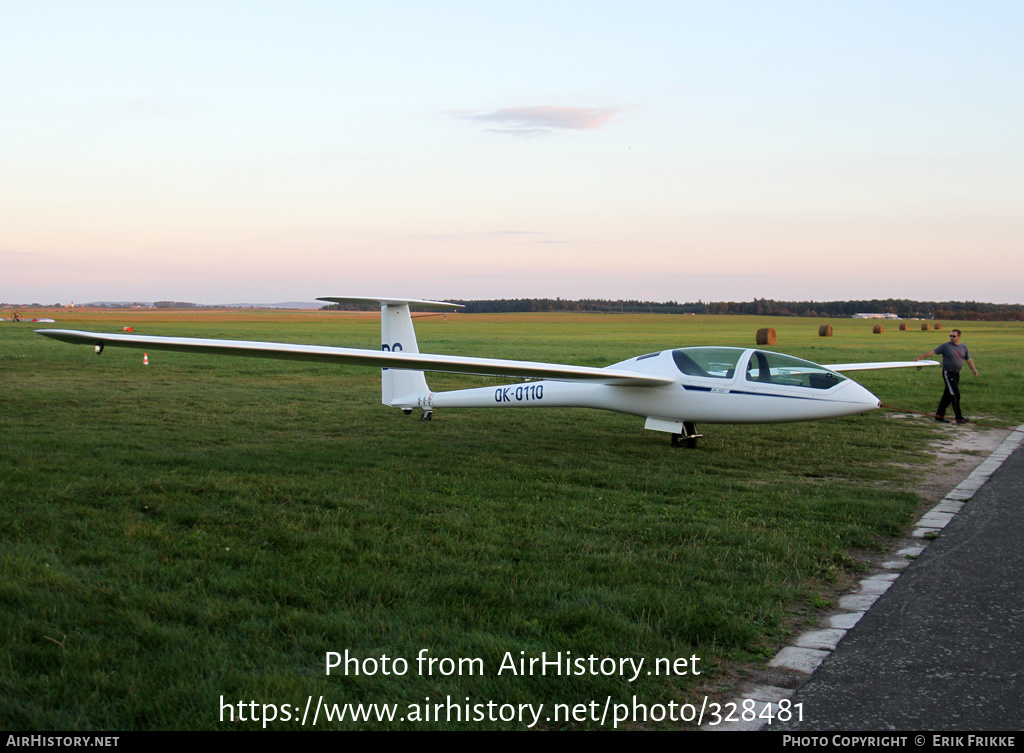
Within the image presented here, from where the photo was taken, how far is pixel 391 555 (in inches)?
231

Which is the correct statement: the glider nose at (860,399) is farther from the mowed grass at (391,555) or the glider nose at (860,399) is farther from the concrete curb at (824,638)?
the concrete curb at (824,638)

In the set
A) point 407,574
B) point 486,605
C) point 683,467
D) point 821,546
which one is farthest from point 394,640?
point 683,467

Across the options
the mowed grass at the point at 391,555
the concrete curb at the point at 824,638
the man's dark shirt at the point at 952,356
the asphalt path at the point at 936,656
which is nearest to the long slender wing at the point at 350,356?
the mowed grass at the point at 391,555

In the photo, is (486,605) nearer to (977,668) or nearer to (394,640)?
(394,640)

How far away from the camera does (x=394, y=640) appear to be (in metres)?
4.33

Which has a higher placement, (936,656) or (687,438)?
(687,438)

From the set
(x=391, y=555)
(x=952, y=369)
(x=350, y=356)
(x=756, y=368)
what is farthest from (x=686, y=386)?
(x=952, y=369)

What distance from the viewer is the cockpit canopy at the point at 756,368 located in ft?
36.3

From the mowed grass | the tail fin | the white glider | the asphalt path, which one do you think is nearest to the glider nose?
the white glider

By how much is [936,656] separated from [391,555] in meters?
3.66

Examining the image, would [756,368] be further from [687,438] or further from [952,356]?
[952,356]

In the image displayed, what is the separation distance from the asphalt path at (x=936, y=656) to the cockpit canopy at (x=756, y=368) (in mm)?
4653

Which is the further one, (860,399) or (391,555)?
(860,399)
